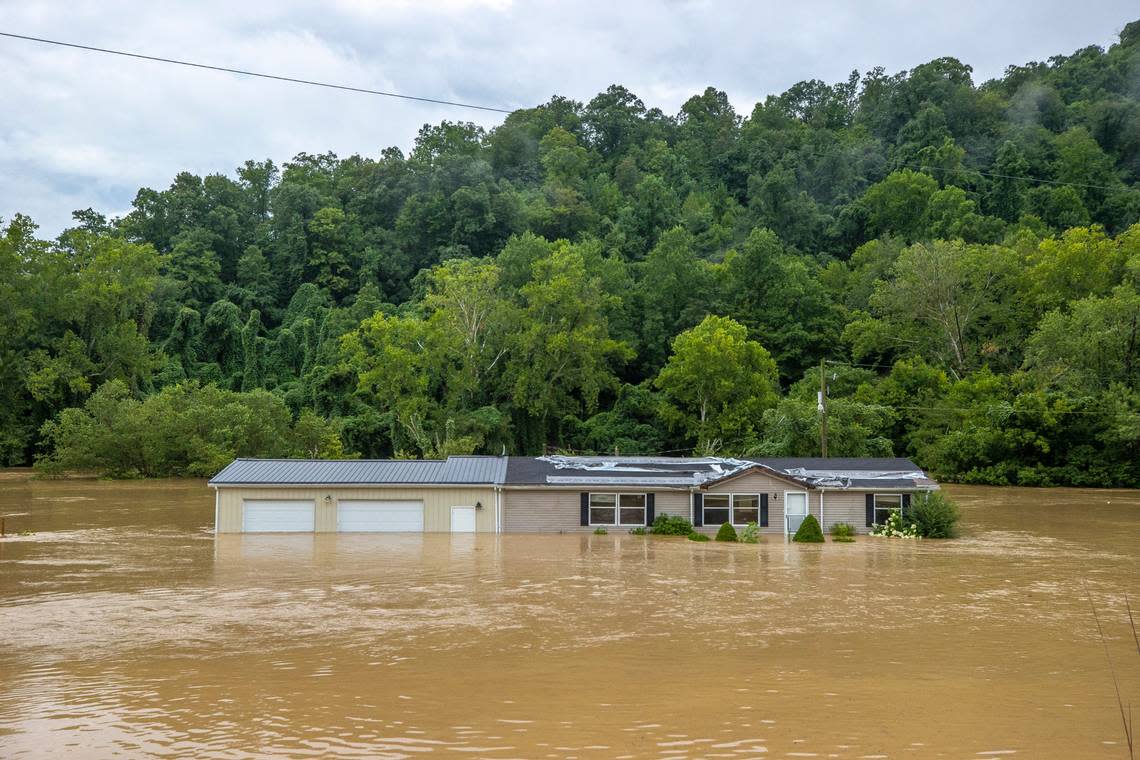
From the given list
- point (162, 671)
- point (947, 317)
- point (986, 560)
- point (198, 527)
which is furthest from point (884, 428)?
point (162, 671)

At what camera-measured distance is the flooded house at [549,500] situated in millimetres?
31391

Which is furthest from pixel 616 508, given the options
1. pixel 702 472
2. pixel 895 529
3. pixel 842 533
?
pixel 895 529

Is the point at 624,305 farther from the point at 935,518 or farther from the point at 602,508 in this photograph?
the point at 935,518

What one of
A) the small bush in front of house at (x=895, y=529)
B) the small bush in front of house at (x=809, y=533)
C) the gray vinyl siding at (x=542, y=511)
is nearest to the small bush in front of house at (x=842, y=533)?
the small bush in front of house at (x=809, y=533)

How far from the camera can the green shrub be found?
103 feet

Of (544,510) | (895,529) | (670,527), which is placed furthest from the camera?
(544,510)

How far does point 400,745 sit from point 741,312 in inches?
2234

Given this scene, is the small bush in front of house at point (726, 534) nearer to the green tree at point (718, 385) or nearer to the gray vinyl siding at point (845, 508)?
the gray vinyl siding at point (845, 508)

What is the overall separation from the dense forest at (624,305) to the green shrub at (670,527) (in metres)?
16.0

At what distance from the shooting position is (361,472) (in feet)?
107

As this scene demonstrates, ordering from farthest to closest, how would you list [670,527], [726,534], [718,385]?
[718,385], [670,527], [726,534]

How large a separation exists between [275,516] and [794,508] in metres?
17.0

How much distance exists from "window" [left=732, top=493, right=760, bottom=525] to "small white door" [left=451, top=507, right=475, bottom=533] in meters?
8.60

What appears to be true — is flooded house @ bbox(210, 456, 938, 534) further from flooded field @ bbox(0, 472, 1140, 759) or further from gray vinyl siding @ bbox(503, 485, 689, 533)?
flooded field @ bbox(0, 472, 1140, 759)
